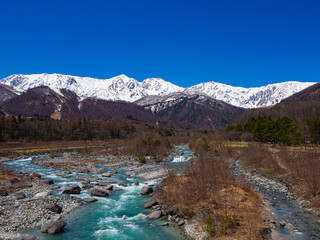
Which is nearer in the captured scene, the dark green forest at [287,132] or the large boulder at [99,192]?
the large boulder at [99,192]

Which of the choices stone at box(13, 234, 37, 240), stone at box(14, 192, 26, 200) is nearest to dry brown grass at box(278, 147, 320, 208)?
stone at box(13, 234, 37, 240)

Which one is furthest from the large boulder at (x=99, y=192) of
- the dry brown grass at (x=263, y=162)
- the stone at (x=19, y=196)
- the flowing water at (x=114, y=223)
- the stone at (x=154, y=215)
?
the dry brown grass at (x=263, y=162)

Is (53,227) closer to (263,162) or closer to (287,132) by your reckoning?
(263,162)

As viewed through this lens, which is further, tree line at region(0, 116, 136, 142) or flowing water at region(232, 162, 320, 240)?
tree line at region(0, 116, 136, 142)

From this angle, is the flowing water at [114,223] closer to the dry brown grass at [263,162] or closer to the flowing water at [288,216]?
the flowing water at [288,216]

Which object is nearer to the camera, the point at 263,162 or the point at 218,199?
the point at 218,199

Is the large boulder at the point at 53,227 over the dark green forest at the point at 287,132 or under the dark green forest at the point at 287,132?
under

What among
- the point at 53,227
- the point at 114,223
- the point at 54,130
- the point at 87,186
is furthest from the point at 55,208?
the point at 54,130

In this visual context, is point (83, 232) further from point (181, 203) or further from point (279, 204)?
point (279, 204)

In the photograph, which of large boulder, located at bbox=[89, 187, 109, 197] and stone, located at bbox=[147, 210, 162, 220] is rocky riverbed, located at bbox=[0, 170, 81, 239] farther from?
stone, located at bbox=[147, 210, 162, 220]

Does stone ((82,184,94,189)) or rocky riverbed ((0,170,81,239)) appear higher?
rocky riverbed ((0,170,81,239))

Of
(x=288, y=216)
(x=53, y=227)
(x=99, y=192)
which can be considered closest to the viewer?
(x=53, y=227)

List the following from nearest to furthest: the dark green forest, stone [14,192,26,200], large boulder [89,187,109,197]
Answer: stone [14,192,26,200] → large boulder [89,187,109,197] → the dark green forest

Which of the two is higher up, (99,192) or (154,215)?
(99,192)
